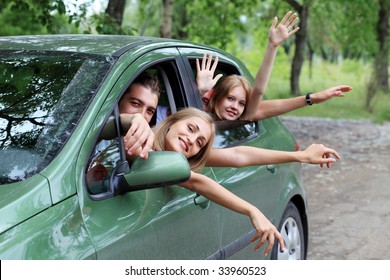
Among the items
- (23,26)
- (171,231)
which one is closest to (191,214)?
(171,231)

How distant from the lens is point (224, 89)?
4500 millimetres

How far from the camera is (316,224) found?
7648mm

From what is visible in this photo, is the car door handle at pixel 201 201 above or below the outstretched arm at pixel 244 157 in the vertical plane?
below

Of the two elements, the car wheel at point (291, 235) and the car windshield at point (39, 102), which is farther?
the car wheel at point (291, 235)

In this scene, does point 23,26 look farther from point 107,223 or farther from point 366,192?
point 107,223

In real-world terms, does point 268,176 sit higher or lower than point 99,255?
lower

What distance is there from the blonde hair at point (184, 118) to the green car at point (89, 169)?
0.50 ft

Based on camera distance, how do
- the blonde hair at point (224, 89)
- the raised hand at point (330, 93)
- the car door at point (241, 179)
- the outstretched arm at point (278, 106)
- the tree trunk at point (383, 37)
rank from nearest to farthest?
the car door at point (241, 179) → the raised hand at point (330, 93) → the blonde hair at point (224, 89) → the outstretched arm at point (278, 106) → the tree trunk at point (383, 37)

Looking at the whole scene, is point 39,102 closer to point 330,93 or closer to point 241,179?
point 241,179

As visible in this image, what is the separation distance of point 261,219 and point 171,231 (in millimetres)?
419

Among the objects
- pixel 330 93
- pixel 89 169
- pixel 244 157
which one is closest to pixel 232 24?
pixel 330 93

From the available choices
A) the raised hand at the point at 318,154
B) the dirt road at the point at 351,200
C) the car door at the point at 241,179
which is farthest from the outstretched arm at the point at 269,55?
the dirt road at the point at 351,200

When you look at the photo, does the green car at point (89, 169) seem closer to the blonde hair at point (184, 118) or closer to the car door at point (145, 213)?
the car door at point (145, 213)

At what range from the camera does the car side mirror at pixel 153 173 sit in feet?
9.53
